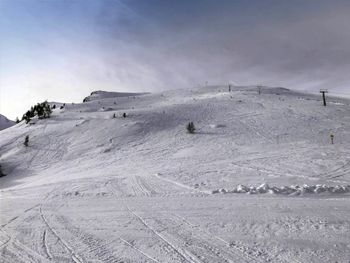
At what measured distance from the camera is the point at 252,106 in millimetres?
33656

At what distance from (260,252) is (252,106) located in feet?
95.2

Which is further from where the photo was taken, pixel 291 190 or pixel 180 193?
pixel 180 193

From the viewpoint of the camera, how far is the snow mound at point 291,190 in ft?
31.8

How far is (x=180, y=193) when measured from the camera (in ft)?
34.4

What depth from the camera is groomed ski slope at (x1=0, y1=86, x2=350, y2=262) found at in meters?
6.11

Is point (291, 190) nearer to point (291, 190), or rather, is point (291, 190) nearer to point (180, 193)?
point (291, 190)

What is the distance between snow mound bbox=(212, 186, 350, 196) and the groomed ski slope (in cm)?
5

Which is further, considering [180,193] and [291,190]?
[180,193]

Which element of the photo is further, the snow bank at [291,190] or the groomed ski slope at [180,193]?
the snow bank at [291,190]

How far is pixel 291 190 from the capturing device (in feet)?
32.4

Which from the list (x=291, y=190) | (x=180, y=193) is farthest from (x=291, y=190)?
(x=180, y=193)

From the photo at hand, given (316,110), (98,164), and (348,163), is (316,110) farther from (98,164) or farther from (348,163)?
(98,164)

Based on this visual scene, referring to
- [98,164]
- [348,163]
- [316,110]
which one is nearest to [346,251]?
[348,163]

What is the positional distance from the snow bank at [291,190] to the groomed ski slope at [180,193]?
0.15ft
